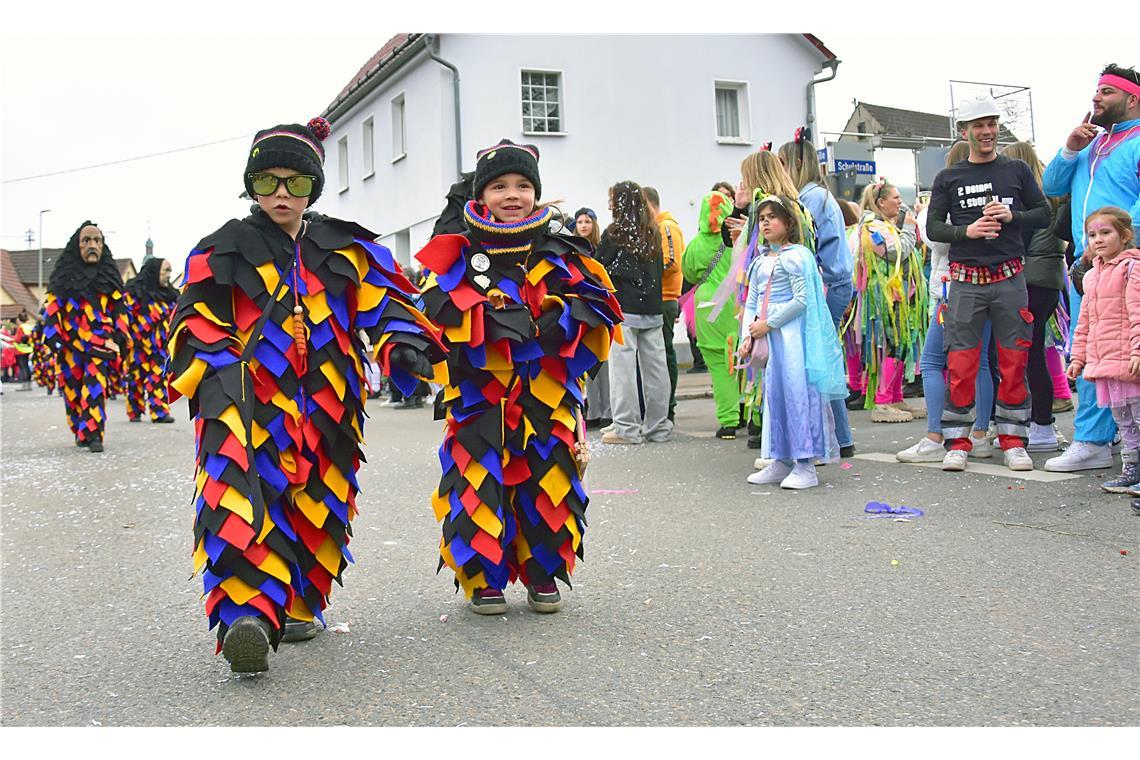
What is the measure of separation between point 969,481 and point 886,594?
2627 mm

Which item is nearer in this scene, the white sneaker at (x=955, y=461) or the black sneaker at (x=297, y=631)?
the black sneaker at (x=297, y=631)

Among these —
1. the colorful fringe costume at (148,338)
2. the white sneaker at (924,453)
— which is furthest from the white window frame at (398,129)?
the white sneaker at (924,453)

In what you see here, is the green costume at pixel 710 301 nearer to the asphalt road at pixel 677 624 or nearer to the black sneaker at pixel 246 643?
the asphalt road at pixel 677 624

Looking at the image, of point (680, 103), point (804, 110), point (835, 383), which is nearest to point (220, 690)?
point (835, 383)

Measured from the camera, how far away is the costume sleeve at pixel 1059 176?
6719 millimetres

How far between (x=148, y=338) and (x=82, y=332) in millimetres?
3575

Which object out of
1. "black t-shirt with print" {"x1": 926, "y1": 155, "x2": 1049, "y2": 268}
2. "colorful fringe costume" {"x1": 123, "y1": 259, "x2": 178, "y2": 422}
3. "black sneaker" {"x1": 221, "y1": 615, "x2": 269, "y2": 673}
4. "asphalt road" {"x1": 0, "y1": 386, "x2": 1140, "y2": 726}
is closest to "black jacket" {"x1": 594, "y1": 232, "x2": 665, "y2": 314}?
"asphalt road" {"x1": 0, "y1": 386, "x2": 1140, "y2": 726}

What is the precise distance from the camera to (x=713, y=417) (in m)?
11.6

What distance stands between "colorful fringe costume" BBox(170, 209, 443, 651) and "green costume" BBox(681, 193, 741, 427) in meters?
5.55

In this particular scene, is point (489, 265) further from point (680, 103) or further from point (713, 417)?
point (680, 103)

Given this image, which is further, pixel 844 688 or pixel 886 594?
pixel 886 594

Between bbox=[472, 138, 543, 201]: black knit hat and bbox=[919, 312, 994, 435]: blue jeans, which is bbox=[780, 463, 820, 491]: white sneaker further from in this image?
bbox=[472, 138, 543, 201]: black knit hat

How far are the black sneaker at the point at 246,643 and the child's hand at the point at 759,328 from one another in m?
4.15

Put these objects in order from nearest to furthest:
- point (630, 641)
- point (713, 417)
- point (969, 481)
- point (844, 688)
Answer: point (844, 688)
point (630, 641)
point (969, 481)
point (713, 417)
